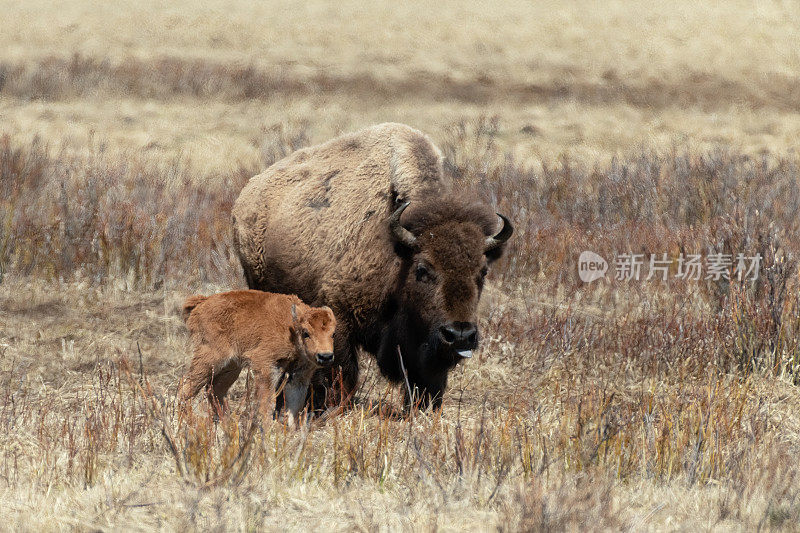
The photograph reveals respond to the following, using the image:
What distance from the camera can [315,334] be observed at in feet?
17.4

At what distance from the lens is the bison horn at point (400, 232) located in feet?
19.5

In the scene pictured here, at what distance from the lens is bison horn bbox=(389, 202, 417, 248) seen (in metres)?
5.96

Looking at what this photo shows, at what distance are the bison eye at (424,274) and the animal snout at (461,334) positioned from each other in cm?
47

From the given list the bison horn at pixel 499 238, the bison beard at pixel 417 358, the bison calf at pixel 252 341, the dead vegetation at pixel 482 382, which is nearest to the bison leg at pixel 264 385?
the bison calf at pixel 252 341

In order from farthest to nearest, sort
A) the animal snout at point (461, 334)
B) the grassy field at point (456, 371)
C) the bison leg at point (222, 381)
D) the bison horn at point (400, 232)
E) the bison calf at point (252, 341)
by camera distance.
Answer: the bison horn at point (400, 232) → the bison leg at point (222, 381) → the bison calf at point (252, 341) → the animal snout at point (461, 334) → the grassy field at point (456, 371)

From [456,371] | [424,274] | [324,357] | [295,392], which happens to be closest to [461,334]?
[424,274]

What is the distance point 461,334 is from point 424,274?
2.10ft

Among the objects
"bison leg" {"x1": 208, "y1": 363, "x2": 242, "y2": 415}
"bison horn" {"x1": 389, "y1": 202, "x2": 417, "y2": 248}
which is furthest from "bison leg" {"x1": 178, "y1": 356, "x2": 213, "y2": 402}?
"bison horn" {"x1": 389, "y1": 202, "x2": 417, "y2": 248}

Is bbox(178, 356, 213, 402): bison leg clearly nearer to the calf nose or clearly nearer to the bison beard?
the bison beard

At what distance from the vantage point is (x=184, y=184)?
1347 centimetres

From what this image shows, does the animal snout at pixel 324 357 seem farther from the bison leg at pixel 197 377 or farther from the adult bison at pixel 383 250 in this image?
the bison leg at pixel 197 377

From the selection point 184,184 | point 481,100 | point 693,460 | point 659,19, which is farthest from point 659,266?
point 659,19

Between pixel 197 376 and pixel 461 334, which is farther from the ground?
pixel 461 334

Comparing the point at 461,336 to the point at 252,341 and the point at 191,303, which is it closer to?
the point at 252,341
